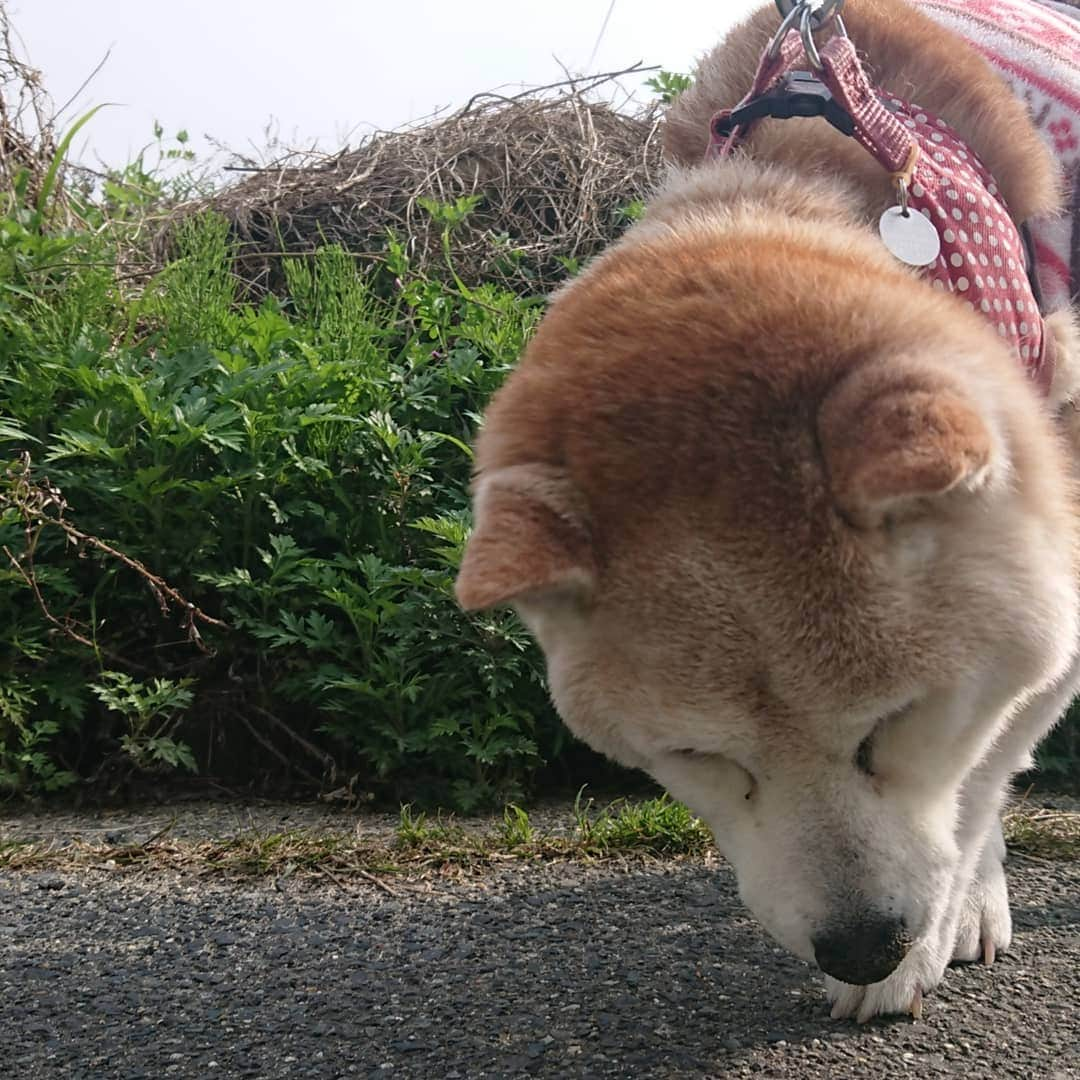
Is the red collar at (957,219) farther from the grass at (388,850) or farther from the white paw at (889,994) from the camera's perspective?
the grass at (388,850)

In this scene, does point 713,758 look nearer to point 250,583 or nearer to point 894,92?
point 894,92

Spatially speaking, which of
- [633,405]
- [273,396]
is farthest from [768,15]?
[273,396]

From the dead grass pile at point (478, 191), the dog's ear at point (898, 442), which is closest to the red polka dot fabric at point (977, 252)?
the dog's ear at point (898, 442)

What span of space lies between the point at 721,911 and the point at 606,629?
1046 mm

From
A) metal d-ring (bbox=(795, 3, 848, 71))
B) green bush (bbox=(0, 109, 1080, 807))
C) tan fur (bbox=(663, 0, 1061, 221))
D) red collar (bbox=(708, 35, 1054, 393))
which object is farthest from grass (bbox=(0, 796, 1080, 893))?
metal d-ring (bbox=(795, 3, 848, 71))

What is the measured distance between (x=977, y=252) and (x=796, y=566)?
954 millimetres

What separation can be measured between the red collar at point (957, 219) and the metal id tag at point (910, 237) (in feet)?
0.08

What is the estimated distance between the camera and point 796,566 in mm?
1801

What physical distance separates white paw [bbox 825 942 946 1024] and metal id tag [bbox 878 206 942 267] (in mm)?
1306

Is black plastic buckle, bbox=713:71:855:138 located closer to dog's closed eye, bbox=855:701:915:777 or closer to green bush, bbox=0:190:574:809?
dog's closed eye, bbox=855:701:915:777

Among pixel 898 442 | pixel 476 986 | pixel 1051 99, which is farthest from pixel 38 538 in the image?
pixel 1051 99

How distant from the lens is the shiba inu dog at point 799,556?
1800 mm

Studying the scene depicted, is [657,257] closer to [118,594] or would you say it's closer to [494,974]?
[494,974]

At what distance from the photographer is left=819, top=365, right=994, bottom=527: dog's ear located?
64.2 inches
